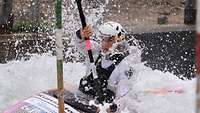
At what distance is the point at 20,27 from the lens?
32.7 feet

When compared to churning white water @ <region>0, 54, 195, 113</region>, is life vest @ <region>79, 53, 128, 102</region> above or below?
above

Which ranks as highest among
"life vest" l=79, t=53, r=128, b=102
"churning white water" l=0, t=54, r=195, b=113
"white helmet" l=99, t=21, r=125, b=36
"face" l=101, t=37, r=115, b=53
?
"white helmet" l=99, t=21, r=125, b=36

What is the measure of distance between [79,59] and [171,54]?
214 cm

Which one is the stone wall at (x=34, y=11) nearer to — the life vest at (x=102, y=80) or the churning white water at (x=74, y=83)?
the churning white water at (x=74, y=83)

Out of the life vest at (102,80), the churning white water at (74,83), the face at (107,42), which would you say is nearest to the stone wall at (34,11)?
the churning white water at (74,83)

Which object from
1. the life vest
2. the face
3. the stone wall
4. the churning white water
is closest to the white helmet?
the face

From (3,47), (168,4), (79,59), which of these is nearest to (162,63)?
(79,59)

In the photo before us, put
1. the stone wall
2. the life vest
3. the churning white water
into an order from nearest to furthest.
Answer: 1. the life vest
2. the churning white water
3. the stone wall

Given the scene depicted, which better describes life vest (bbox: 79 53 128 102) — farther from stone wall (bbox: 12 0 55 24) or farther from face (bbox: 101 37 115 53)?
stone wall (bbox: 12 0 55 24)

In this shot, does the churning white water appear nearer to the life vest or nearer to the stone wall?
the life vest

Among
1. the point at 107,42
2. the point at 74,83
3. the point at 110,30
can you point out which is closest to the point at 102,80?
the point at 107,42

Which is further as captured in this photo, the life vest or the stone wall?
the stone wall

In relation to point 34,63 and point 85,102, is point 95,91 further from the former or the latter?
point 34,63

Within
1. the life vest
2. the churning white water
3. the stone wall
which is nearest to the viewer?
the life vest
